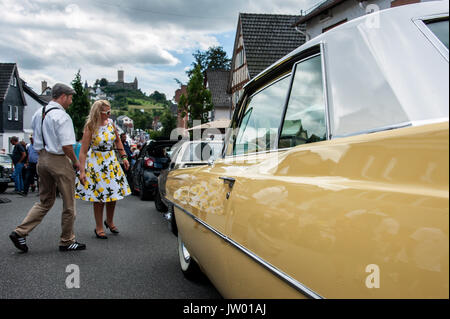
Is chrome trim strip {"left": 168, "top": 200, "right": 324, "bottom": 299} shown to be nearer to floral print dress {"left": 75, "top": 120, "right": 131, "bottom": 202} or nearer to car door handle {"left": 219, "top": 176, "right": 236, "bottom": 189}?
car door handle {"left": 219, "top": 176, "right": 236, "bottom": 189}

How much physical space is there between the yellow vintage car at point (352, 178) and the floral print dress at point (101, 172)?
3.60 m

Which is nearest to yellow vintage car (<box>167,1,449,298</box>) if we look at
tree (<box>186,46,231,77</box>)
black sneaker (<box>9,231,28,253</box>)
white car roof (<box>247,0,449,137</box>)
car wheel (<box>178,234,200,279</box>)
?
white car roof (<box>247,0,449,137</box>)

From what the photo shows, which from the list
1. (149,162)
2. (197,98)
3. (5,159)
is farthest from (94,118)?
(197,98)

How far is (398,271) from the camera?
103 centimetres

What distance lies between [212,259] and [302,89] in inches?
45.9

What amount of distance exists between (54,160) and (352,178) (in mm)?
4213

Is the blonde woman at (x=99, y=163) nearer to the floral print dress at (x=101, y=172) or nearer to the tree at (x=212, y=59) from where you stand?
the floral print dress at (x=101, y=172)

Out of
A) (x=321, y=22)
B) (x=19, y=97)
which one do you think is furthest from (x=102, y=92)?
(x=321, y=22)

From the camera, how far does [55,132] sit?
15.6 ft

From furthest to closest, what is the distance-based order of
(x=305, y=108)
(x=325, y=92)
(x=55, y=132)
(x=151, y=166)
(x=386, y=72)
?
(x=151, y=166)
(x=55, y=132)
(x=305, y=108)
(x=325, y=92)
(x=386, y=72)

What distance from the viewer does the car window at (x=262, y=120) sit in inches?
92.8

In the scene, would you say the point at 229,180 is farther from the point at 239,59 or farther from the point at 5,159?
the point at 239,59

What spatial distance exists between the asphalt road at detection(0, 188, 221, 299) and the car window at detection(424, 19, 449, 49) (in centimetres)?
273

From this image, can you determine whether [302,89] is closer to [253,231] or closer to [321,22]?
[253,231]
